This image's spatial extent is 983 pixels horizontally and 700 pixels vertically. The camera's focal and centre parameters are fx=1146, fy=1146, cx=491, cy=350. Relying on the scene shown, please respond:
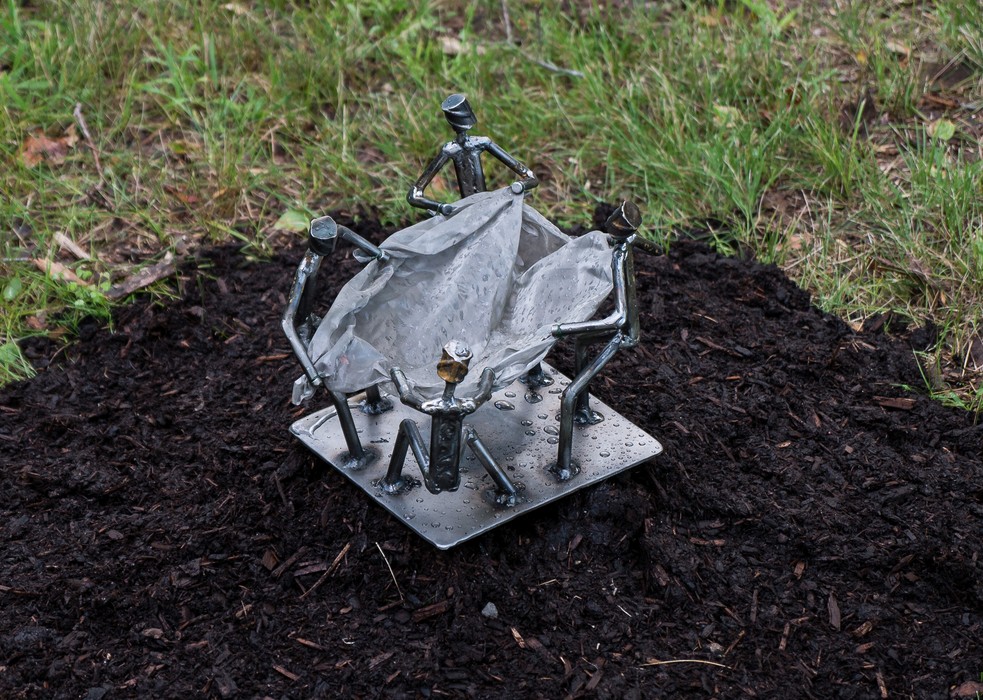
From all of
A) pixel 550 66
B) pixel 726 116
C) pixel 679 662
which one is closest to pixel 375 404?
pixel 679 662

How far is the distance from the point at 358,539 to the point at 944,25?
3151 mm

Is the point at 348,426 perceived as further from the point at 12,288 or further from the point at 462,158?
the point at 12,288

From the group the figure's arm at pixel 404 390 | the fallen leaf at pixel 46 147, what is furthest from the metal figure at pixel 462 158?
the fallen leaf at pixel 46 147

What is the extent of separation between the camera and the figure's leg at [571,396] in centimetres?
252

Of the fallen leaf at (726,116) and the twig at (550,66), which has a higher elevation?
the twig at (550,66)

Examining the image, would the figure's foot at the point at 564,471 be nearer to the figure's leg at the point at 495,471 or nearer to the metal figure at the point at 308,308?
the figure's leg at the point at 495,471

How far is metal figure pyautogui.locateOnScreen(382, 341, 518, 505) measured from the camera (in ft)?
7.27

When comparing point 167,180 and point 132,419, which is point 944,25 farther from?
point 132,419

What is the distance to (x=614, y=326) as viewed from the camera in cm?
238

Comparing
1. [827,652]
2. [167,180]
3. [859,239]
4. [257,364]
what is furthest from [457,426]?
[167,180]

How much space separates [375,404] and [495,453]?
13.7 inches

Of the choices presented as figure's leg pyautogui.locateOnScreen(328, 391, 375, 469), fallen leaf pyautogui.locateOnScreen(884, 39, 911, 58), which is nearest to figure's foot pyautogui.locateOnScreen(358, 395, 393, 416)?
figure's leg pyautogui.locateOnScreen(328, 391, 375, 469)

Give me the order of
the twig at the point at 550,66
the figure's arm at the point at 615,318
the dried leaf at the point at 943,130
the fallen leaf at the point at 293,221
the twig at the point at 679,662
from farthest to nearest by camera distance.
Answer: the twig at the point at 550,66
the dried leaf at the point at 943,130
the fallen leaf at the point at 293,221
the twig at the point at 679,662
the figure's arm at the point at 615,318

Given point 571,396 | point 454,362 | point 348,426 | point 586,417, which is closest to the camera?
point 454,362
